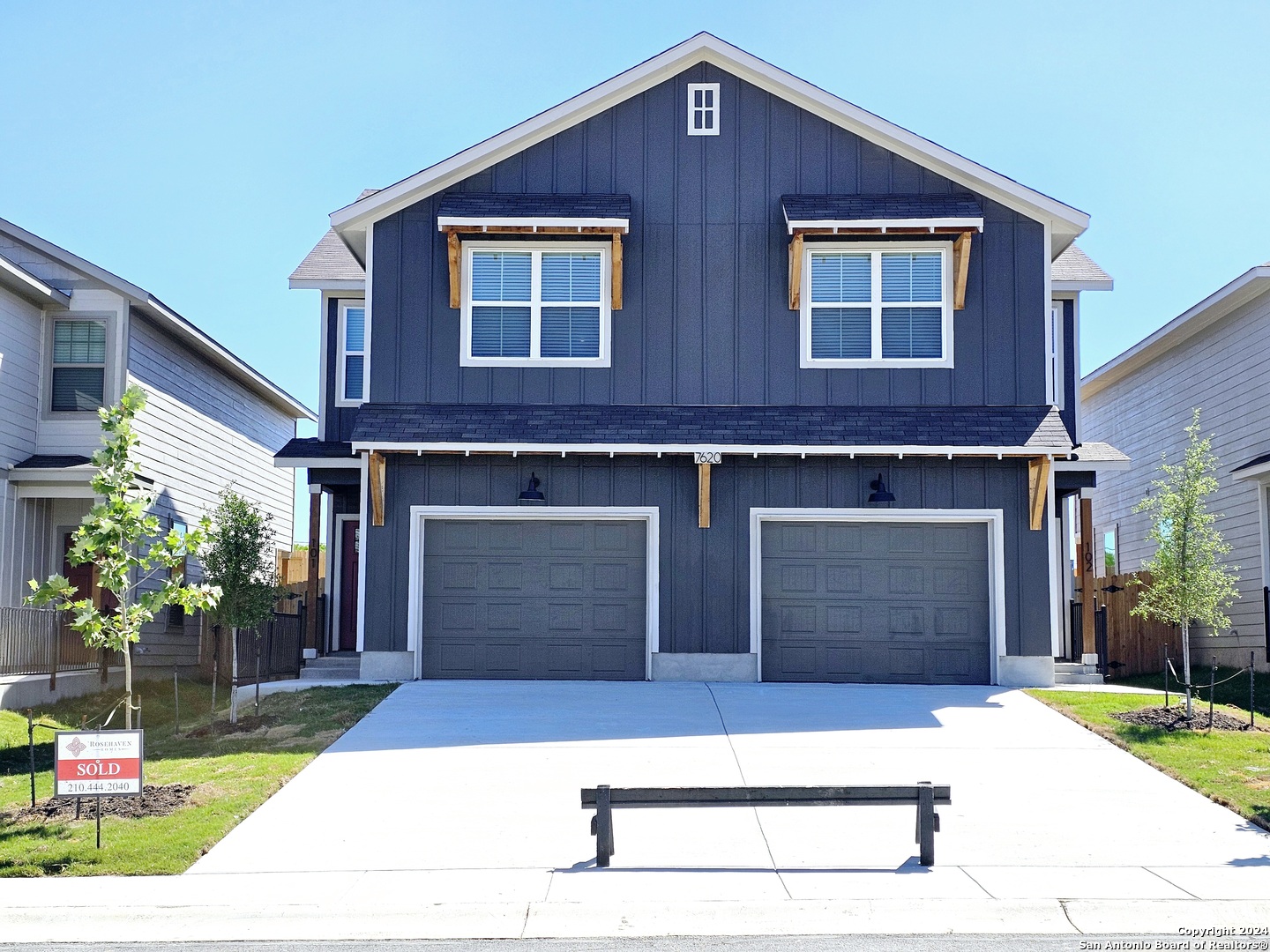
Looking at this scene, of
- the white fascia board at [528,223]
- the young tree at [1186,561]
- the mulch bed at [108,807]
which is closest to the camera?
the mulch bed at [108,807]

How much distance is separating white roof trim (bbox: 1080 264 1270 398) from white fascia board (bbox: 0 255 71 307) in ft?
58.2

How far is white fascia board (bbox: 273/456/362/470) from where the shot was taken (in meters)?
19.5

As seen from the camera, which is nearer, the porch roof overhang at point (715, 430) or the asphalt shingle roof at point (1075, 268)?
the porch roof overhang at point (715, 430)

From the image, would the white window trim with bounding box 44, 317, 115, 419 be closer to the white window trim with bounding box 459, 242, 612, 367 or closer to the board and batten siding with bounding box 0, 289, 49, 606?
the board and batten siding with bounding box 0, 289, 49, 606

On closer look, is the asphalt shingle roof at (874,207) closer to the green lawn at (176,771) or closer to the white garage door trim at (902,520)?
the white garage door trim at (902,520)

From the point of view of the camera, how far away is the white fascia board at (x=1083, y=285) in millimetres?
19953

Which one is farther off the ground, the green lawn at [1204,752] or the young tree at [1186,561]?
the young tree at [1186,561]

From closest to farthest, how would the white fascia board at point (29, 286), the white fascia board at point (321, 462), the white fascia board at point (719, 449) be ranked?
the white fascia board at point (719, 449)
the white fascia board at point (29, 286)
the white fascia board at point (321, 462)

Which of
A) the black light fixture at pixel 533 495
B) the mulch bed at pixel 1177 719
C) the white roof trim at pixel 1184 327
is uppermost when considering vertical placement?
the white roof trim at pixel 1184 327

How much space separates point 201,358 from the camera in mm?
22828

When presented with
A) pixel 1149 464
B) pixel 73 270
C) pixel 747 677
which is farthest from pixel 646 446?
pixel 1149 464

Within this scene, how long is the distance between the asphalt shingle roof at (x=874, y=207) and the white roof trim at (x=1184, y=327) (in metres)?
5.29

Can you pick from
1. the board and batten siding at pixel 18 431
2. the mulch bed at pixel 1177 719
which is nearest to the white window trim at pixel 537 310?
the board and batten siding at pixel 18 431

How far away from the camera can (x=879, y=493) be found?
16859 mm
